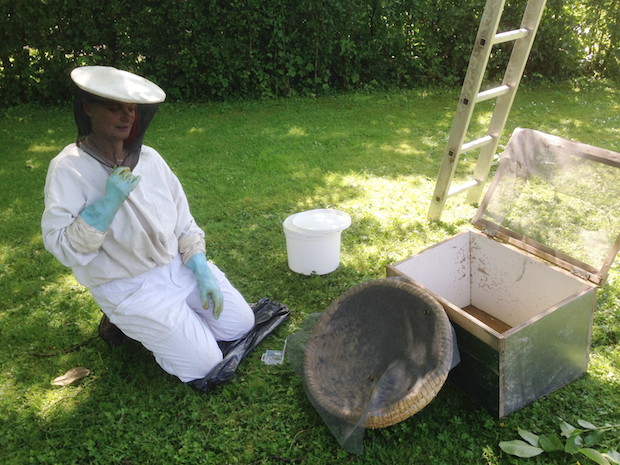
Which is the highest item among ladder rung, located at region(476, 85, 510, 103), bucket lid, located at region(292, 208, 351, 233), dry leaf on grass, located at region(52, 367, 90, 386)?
ladder rung, located at region(476, 85, 510, 103)

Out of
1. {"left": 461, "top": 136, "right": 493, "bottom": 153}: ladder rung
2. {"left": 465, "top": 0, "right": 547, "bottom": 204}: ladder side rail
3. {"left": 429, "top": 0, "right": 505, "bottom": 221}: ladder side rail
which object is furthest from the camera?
{"left": 461, "top": 136, "right": 493, "bottom": 153}: ladder rung

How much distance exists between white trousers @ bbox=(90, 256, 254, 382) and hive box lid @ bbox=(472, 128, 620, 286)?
6.03 ft

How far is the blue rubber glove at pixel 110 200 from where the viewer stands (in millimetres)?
2107

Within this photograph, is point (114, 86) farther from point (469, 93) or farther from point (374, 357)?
point (469, 93)

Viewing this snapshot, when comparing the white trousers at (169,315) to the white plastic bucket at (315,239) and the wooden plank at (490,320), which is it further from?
the wooden plank at (490,320)

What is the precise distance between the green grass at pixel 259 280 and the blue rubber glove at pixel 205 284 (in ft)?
1.42

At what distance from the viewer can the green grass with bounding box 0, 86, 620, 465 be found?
91.5 inches

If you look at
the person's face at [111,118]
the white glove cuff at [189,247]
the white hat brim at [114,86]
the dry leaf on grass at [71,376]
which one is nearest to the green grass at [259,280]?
the dry leaf on grass at [71,376]

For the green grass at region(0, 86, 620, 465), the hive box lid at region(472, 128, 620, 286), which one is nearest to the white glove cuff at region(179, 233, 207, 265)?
the green grass at region(0, 86, 620, 465)

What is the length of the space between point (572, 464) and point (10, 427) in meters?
2.79

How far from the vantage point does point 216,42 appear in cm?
664

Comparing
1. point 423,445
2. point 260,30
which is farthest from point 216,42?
point 423,445

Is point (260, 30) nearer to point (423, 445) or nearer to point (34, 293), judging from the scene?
point (34, 293)

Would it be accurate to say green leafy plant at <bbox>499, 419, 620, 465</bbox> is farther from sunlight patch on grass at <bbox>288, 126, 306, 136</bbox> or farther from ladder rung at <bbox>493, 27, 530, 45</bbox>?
sunlight patch on grass at <bbox>288, 126, 306, 136</bbox>
